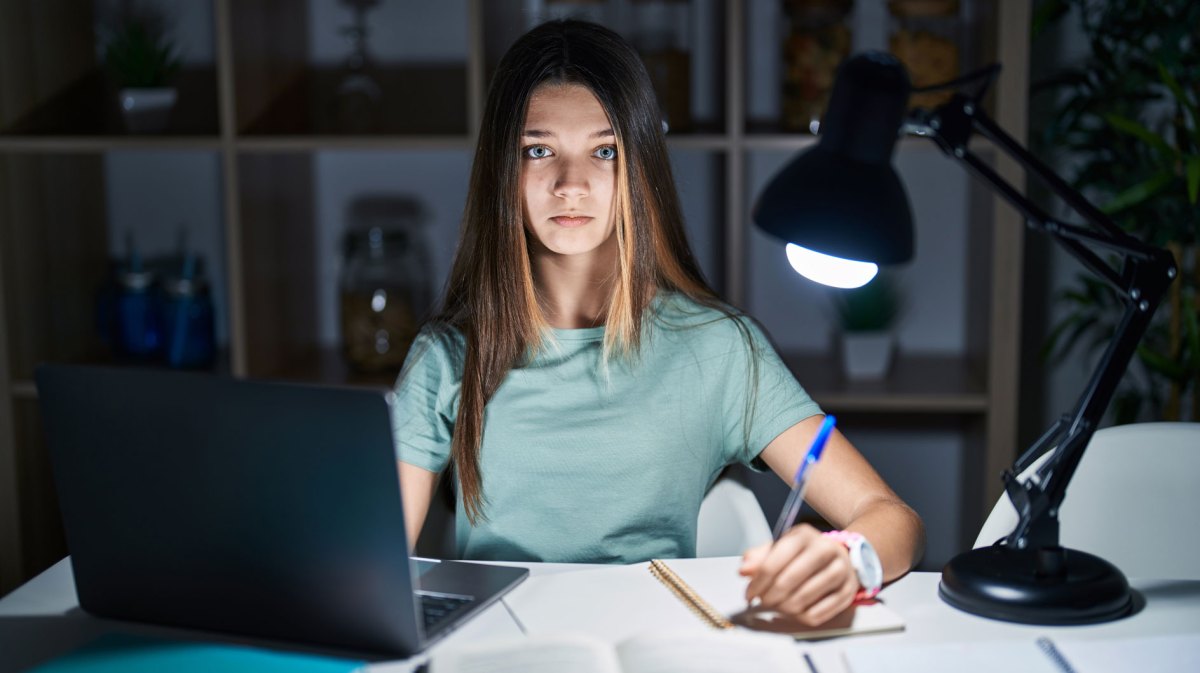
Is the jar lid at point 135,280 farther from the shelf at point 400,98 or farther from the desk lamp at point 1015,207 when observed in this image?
the desk lamp at point 1015,207

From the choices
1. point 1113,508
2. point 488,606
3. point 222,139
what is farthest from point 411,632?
point 222,139

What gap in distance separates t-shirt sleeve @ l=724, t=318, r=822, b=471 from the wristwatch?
14.3 inches

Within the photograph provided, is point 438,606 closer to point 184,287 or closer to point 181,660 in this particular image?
point 181,660

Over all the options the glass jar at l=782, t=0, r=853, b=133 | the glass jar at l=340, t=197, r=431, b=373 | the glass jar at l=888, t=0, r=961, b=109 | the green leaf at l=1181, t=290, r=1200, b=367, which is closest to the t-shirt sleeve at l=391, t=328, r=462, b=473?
the glass jar at l=340, t=197, r=431, b=373

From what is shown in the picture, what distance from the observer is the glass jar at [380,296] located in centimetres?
239

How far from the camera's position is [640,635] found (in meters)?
0.96

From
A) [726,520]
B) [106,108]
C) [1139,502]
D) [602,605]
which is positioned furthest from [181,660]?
[106,108]

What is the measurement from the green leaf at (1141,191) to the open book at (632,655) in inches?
56.1

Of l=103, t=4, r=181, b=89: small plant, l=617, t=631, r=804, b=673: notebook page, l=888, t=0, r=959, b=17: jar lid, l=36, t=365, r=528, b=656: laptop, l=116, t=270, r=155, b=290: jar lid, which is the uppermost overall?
l=888, t=0, r=959, b=17: jar lid

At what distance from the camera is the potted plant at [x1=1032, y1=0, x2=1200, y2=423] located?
6.74 feet

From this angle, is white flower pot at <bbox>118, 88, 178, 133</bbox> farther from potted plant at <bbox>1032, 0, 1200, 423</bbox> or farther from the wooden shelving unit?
potted plant at <bbox>1032, 0, 1200, 423</bbox>

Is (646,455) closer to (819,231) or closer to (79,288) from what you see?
(819,231)

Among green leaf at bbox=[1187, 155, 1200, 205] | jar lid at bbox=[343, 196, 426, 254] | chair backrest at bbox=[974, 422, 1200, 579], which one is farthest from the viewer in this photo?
jar lid at bbox=[343, 196, 426, 254]

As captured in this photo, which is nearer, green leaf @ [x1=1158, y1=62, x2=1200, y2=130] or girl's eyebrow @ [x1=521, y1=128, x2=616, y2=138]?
girl's eyebrow @ [x1=521, y1=128, x2=616, y2=138]
